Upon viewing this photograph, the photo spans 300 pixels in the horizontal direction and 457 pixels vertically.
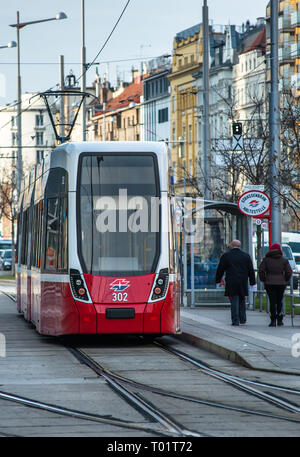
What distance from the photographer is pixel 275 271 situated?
21641 millimetres

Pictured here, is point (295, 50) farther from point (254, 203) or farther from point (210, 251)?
point (254, 203)

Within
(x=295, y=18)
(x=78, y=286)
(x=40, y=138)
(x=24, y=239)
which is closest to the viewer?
(x=78, y=286)

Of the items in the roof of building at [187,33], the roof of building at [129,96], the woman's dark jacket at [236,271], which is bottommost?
the woman's dark jacket at [236,271]

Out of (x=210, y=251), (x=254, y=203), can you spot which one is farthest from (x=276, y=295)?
(x=210, y=251)

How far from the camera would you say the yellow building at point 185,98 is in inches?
4176

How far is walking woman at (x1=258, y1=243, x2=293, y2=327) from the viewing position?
21.6 metres

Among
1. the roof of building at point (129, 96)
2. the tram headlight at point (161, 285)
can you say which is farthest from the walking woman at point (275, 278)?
the roof of building at point (129, 96)

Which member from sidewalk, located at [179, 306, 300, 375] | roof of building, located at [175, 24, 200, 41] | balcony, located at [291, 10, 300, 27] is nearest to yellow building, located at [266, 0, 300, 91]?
balcony, located at [291, 10, 300, 27]

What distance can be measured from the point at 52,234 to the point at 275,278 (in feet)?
17.0

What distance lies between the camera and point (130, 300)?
17.1 m

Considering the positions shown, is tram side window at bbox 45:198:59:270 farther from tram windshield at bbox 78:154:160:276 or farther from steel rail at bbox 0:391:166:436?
steel rail at bbox 0:391:166:436

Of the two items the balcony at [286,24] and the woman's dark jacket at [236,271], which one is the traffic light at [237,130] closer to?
the woman's dark jacket at [236,271]

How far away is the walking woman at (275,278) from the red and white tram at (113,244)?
13.9 feet

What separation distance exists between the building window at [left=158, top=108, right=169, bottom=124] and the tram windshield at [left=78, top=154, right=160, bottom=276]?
98.5 metres
